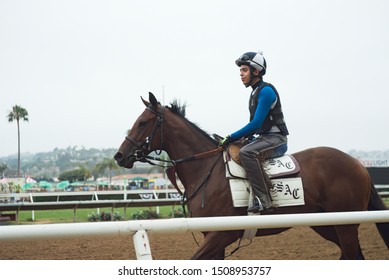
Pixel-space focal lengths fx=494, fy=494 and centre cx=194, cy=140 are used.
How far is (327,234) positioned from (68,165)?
132376 mm

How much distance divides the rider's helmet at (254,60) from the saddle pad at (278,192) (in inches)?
47.8

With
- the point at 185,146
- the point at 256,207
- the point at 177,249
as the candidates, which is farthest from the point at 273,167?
the point at 177,249

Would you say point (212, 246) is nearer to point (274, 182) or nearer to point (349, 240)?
point (274, 182)

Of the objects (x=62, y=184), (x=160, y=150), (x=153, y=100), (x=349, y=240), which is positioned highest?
(x=153, y=100)

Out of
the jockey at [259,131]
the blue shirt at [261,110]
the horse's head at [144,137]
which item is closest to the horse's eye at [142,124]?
the horse's head at [144,137]

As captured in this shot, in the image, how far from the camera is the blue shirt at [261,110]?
511 centimetres

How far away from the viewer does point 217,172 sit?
5.25 meters

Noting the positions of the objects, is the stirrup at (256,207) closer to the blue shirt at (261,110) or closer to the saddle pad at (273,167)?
the saddle pad at (273,167)

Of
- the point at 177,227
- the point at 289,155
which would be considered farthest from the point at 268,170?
the point at 177,227

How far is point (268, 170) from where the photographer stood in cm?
515

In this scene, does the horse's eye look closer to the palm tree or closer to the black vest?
the black vest

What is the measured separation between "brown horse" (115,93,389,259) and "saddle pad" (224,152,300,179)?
0.35 ft

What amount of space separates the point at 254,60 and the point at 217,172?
1267 millimetres
